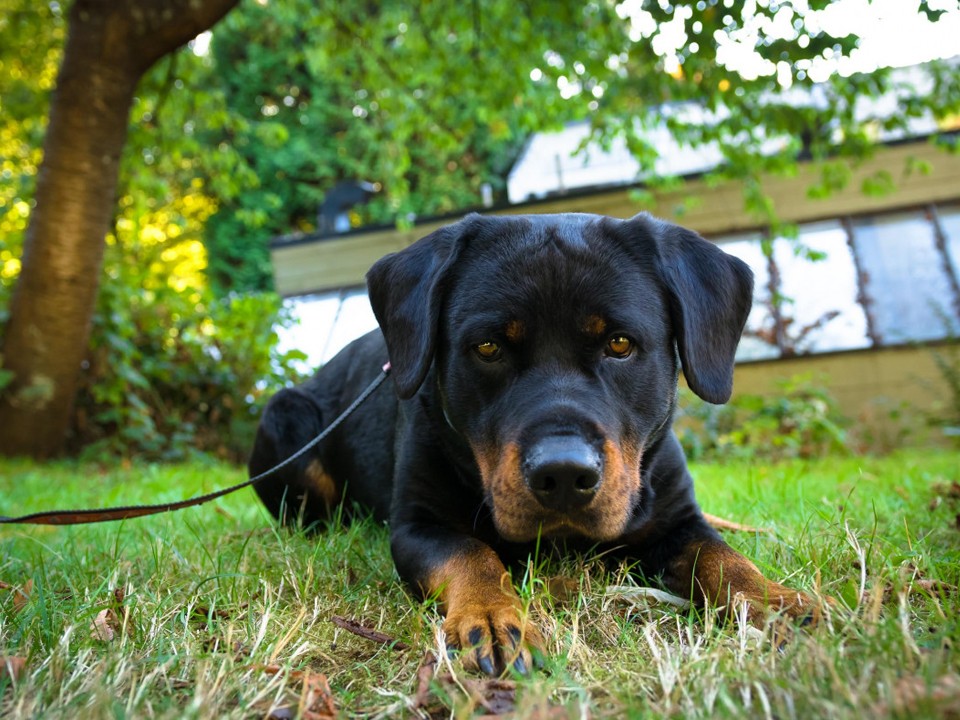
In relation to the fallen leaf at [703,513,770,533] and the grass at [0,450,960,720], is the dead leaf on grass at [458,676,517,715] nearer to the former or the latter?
the grass at [0,450,960,720]

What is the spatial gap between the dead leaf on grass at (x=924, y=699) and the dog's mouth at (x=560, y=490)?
0.93 m

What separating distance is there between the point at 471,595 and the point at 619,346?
933 millimetres

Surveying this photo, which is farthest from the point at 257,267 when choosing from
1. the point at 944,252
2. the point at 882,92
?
the point at 882,92

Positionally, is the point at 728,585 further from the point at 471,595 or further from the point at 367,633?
the point at 367,633

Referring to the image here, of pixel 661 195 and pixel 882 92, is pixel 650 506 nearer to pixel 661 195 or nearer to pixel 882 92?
pixel 882 92

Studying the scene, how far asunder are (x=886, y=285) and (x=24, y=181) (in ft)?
43.4

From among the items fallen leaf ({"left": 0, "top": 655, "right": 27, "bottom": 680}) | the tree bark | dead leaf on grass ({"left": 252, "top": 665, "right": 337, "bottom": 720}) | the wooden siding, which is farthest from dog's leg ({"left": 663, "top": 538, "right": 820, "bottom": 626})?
the wooden siding

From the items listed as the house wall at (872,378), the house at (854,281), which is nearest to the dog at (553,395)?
the house at (854,281)

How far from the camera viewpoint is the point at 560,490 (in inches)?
83.1

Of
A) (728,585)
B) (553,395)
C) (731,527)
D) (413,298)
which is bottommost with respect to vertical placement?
(731,527)

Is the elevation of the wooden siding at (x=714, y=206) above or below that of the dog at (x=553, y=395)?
above

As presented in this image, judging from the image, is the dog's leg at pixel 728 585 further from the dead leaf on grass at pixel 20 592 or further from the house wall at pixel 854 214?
the house wall at pixel 854 214

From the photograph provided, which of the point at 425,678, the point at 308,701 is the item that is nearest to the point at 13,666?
the point at 308,701

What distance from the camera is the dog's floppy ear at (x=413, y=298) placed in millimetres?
2629
